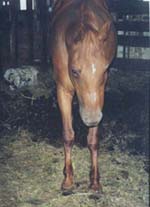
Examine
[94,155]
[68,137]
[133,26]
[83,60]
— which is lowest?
[94,155]

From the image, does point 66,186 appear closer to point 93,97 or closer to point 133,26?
point 93,97

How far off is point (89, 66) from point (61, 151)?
1.99m

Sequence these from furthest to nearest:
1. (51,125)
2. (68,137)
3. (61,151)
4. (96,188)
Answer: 1. (51,125)
2. (61,151)
3. (68,137)
4. (96,188)

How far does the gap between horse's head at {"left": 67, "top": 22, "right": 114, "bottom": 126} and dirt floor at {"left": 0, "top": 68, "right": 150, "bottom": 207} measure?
36.5 inches

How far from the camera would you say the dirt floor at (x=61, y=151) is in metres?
4.15

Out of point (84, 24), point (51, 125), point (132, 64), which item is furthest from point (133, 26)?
point (84, 24)

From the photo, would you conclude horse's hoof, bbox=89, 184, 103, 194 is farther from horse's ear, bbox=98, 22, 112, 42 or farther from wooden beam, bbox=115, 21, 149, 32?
wooden beam, bbox=115, 21, 149, 32

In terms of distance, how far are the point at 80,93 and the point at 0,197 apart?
134 cm

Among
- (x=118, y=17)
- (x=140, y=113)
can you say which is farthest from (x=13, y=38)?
(x=140, y=113)

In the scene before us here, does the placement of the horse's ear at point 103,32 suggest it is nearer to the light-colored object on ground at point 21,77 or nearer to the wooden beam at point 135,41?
the light-colored object on ground at point 21,77

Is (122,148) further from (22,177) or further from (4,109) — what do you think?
(4,109)

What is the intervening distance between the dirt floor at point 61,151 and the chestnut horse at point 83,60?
0.25 m

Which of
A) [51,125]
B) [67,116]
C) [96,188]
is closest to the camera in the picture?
[96,188]

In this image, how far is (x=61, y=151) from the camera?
534cm
